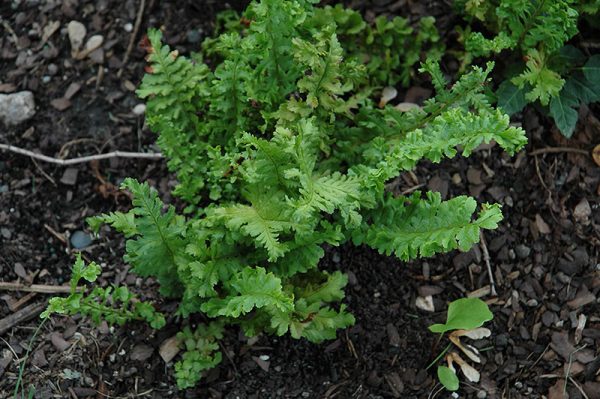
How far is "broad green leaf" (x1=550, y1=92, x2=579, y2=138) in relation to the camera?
11.8 feet

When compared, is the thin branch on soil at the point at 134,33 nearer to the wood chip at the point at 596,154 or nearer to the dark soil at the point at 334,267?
the dark soil at the point at 334,267

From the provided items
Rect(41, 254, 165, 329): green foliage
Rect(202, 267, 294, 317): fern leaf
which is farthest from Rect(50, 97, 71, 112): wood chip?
Rect(202, 267, 294, 317): fern leaf

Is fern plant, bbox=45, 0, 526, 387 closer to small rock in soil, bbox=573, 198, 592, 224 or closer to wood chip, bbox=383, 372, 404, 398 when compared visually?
wood chip, bbox=383, 372, 404, 398

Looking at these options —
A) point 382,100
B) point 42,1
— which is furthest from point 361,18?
point 42,1

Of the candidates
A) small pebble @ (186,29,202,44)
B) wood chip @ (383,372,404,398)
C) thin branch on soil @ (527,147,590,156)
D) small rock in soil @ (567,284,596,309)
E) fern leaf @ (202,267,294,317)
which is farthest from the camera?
small pebble @ (186,29,202,44)

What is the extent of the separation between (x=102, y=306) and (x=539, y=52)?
2.34 meters

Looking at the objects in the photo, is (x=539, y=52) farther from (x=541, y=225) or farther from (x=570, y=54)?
(x=541, y=225)

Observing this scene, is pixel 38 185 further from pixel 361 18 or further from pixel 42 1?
pixel 361 18

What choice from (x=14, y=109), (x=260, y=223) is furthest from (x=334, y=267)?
(x=14, y=109)

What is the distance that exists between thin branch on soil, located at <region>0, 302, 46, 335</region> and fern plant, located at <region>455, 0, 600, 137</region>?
2.38 m

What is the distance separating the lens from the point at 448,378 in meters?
3.38

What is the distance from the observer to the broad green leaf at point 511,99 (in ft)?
12.0

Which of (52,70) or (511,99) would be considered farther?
(52,70)

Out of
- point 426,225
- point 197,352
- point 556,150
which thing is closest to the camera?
point 426,225
